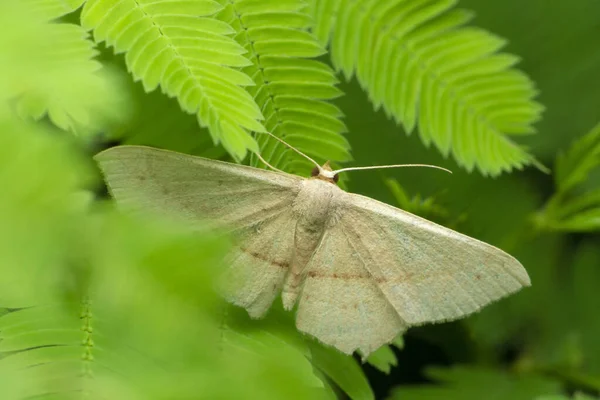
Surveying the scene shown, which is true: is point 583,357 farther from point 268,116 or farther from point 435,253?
point 268,116

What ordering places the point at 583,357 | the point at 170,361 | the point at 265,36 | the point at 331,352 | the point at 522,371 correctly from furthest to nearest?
the point at 583,357, the point at 522,371, the point at 331,352, the point at 265,36, the point at 170,361

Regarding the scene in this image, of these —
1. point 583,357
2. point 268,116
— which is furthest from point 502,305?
point 268,116

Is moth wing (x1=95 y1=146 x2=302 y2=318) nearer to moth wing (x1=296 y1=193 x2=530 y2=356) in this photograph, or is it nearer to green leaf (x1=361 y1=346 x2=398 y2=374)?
moth wing (x1=296 y1=193 x2=530 y2=356)

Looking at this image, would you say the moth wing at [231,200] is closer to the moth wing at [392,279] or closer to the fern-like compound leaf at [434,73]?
the moth wing at [392,279]

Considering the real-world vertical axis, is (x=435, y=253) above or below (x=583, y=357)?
above

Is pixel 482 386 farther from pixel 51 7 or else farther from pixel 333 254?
pixel 51 7

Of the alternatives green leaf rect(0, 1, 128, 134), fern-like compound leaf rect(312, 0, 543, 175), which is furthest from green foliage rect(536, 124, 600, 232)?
green leaf rect(0, 1, 128, 134)

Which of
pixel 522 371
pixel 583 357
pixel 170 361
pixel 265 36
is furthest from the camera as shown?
pixel 583 357

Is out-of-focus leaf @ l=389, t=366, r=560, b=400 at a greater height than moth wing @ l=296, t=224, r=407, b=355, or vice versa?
moth wing @ l=296, t=224, r=407, b=355
